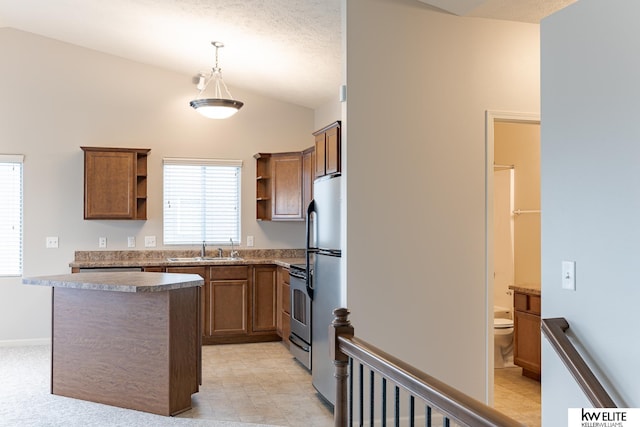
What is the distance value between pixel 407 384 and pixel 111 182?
552cm

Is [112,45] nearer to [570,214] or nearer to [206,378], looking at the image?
[206,378]

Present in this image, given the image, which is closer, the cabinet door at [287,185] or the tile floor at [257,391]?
the tile floor at [257,391]

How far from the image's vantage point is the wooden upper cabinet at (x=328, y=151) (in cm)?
420

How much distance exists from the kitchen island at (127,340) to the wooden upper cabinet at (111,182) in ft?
6.78

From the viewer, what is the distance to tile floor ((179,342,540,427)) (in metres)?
4.13

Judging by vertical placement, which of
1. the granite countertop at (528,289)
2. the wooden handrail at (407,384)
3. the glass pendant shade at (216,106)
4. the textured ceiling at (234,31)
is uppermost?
the textured ceiling at (234,31)

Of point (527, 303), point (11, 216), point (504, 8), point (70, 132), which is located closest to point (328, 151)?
point (504, 8)

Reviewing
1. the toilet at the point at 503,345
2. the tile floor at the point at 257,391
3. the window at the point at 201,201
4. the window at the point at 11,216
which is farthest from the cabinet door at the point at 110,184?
the toilet at the point at 503,345

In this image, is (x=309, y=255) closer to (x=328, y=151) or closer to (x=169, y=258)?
(x=328, y=151)

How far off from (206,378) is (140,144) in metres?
3.05

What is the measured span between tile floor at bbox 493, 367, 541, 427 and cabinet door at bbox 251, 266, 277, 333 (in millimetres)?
2523

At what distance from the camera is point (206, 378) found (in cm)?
515

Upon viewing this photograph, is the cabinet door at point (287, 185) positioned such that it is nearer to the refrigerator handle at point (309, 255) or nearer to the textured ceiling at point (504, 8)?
the refrigerator handle at point (309, 255)

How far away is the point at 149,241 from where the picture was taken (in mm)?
6949
